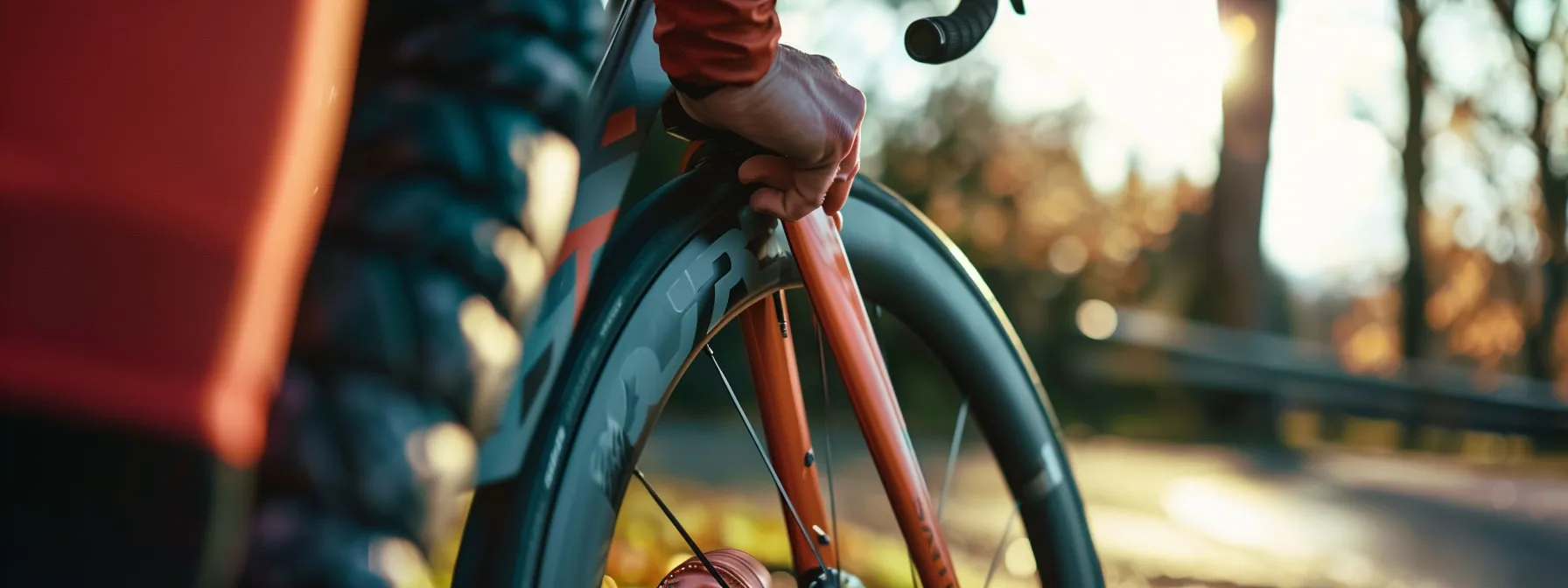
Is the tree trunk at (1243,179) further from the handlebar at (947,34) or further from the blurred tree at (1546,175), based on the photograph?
the handlebar at (947,34)

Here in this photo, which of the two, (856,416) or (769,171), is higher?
(769,171)

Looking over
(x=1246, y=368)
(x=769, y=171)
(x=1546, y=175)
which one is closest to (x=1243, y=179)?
(x=1246, y=368)

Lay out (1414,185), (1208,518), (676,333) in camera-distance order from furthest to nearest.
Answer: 1. (1414,185)
2. (1208,518)
3. (676,333)

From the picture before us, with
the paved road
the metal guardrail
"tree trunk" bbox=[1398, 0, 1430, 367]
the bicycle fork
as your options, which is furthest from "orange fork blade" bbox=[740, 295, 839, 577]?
"tree trunk" bbox=[1398, 0, 1430, 367]

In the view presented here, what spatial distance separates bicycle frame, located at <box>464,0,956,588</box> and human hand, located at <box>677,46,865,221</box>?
0.22 feet

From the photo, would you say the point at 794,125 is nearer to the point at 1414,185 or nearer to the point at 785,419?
the point at 785,419

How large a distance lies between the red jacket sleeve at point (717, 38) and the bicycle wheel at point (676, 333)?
16 centimetres

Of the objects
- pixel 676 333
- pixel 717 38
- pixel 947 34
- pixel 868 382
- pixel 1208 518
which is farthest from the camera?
pixel 1208 518

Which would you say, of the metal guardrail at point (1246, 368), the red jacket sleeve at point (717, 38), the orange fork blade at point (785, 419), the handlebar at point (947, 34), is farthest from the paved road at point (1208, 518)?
the red jacket sleeve at point (717, 38)

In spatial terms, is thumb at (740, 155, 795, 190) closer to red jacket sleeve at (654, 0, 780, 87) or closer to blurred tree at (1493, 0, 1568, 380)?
red jacket sleeve at (654, 0, 780, 87)

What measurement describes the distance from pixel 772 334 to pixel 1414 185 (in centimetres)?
1363

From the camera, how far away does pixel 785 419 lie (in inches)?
50.6

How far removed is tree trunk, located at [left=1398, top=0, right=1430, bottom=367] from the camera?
38.2 feet

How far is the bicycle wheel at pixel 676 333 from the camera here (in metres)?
0.87
